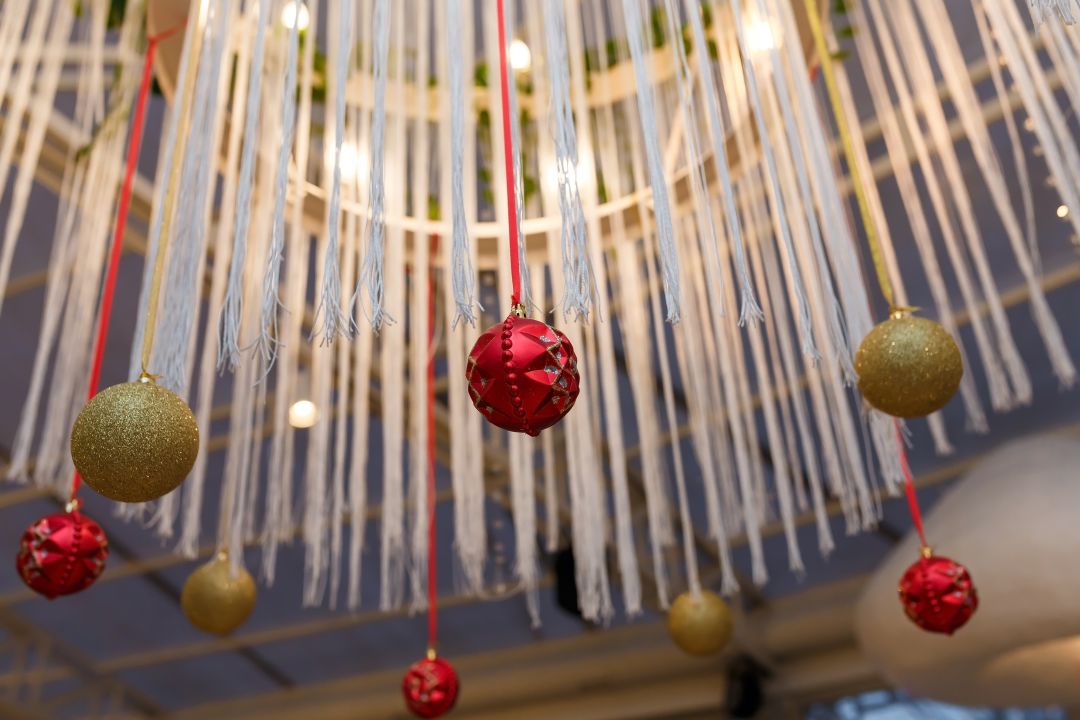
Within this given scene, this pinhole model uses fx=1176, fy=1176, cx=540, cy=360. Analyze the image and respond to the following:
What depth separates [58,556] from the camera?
1685 millimetres

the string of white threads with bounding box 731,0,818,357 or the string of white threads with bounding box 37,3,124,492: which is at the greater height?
the string of white threads with bounding box 37,3,124,492

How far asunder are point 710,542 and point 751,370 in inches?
47.1

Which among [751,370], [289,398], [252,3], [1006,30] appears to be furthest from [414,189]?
[751,370]

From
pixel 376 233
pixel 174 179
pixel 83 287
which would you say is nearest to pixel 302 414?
pixel 83 287

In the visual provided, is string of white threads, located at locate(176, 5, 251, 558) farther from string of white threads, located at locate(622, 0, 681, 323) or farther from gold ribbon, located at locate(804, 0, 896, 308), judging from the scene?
gold ribbon, located at locate(804, 0, 896, 308)

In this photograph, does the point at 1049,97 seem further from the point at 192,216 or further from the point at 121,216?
the point at 121,216

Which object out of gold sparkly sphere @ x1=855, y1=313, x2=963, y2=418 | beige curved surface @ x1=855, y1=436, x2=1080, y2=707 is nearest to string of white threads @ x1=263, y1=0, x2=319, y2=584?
gold sparkly sphere @ x1=855, y1=313, x2=963, y2=418

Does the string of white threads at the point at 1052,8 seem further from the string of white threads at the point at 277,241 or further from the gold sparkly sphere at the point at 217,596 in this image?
the gold sparkly sphere at the point at 217,596

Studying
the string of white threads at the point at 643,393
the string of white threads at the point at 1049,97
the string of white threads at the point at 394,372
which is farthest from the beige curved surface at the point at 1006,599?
the string of white threads at the point at 1049,97

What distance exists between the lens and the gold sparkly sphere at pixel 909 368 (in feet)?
4.79

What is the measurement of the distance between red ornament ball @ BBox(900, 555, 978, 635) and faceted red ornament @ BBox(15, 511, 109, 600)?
1280 mm

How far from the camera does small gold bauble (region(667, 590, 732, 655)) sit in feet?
8.64

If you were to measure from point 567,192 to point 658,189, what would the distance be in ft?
0.31

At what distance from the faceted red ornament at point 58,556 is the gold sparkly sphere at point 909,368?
1103mm
